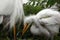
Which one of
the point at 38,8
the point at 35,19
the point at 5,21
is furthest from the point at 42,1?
the point at 5,21

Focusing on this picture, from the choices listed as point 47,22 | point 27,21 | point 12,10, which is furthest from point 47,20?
point 12,10

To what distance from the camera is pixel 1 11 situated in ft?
6.31

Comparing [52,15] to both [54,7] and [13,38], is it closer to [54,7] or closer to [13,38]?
[54,7]

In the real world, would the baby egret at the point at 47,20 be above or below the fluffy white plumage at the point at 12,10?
below

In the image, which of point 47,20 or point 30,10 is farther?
point 30,10

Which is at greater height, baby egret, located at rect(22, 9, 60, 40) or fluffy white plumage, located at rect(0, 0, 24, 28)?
fluffy white plumage, located at rect(0, 0, 24, 28)

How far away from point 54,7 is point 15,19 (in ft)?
1.02

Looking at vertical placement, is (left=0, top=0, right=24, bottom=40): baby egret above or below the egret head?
above

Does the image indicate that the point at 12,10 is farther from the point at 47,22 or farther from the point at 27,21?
the point at 47,22

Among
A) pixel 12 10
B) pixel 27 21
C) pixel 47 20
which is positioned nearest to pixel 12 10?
pixel 12 10

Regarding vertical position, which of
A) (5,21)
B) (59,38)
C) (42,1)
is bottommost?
(59,38)

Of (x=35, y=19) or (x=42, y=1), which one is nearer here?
(x=35, y=19)

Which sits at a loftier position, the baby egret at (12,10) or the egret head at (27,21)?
the baby egret at (12,10)

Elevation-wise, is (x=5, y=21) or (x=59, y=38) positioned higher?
(x=5, y=21)
